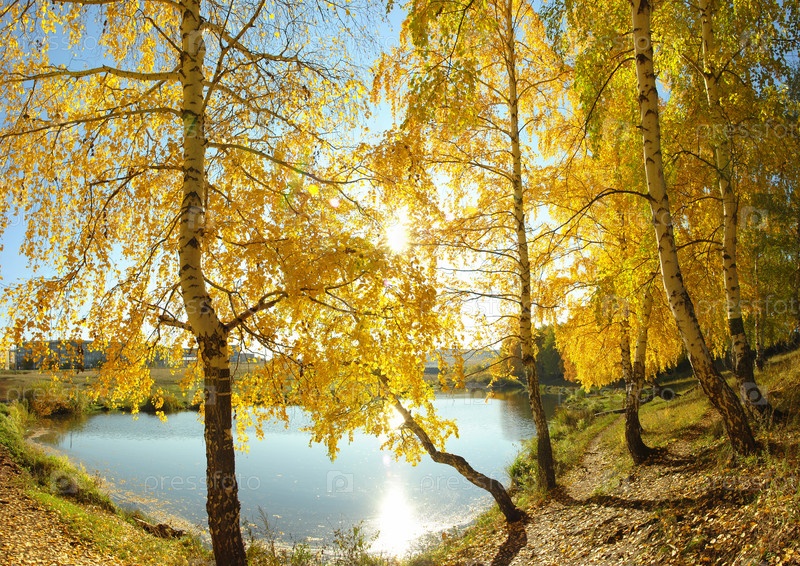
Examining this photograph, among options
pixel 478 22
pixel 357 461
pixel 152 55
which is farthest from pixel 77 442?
pixel 478 22

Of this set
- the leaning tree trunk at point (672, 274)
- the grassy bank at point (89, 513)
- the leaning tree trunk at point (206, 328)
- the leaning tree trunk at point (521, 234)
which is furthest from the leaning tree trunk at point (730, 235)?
the grassy bank at point (89, 513)

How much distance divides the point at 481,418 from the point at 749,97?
2835 cm

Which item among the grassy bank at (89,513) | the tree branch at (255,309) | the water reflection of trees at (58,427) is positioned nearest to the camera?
the tree branch at (255,309)

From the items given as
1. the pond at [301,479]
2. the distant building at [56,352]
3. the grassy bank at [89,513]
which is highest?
the distant building at [56,352]

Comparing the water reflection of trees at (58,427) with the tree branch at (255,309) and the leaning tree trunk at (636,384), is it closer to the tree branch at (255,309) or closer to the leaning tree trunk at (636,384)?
the tree branch at (255,309)

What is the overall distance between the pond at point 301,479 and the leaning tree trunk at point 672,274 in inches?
228

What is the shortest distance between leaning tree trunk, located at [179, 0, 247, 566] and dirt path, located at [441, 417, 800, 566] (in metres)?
3.57

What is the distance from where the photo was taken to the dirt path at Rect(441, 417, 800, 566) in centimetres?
373

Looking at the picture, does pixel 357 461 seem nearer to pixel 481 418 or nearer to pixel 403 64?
pixel 481 418

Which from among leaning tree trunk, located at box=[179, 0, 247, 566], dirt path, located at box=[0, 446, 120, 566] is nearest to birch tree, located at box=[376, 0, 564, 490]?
leaning tree trunk, located at box=[179, 0, 247, 566]

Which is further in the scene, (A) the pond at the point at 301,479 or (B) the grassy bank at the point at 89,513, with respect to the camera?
(A) the pond at the point at 301,479

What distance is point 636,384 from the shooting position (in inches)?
374

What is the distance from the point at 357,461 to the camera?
2119 cm

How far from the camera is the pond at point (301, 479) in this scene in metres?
13.5
